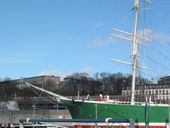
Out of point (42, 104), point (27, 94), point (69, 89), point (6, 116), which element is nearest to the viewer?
point (6, 116)

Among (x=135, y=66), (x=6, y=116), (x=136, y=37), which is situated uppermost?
(x=136, y=37)

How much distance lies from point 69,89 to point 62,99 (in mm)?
120250

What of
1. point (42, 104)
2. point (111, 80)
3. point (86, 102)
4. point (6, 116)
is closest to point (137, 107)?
point (86, 102)

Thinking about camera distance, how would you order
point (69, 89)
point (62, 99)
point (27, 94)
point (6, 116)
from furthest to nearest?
1. point (27, 94)
2. point (69, 89)
3. point (6, 116)
4. point (62, 99)

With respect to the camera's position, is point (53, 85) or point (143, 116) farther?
point (53, 85)

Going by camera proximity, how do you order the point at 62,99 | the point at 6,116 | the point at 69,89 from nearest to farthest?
the point at 62,99, the point at 6,116, the point at 69,89

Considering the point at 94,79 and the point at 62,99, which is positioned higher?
the point at 94,79

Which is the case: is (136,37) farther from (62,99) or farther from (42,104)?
(42,104)

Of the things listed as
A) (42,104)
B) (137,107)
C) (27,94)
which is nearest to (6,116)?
(42,104)

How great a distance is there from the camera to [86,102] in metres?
52.6

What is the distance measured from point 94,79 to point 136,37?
132519 millimetres

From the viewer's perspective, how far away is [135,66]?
5616cm

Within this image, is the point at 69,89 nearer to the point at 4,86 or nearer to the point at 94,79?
the point at 94,79

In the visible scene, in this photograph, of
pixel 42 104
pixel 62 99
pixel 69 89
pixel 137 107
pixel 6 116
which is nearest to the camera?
pixel 137 107
